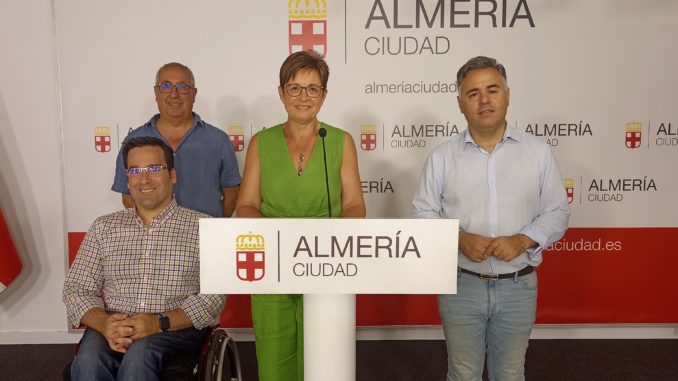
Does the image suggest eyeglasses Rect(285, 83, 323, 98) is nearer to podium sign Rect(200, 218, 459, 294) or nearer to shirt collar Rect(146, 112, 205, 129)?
podium sign Rect(200, 218, 459, 294)

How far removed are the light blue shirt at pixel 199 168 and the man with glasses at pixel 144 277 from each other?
1.96 feet

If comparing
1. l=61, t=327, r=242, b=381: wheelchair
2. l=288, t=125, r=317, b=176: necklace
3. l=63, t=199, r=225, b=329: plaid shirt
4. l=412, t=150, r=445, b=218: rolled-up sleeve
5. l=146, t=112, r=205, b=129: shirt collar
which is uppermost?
l=146, t=112, r=205, b=129: shirt collar

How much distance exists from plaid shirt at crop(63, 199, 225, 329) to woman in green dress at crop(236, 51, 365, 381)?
0.30 m

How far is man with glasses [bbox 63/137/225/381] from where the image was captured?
7.11 ft

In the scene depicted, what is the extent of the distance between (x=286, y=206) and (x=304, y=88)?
16.5 inches

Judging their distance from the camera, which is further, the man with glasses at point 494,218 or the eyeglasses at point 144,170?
the eyeglasses at point 144,170

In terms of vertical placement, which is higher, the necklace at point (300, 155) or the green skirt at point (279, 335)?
the necklace at point (300, 155)

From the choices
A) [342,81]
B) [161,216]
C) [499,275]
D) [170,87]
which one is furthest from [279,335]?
[342,81]

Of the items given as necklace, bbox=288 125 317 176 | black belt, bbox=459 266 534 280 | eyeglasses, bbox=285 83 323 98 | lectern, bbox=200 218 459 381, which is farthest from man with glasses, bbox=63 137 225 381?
black belt, bbox=459 266 534 280

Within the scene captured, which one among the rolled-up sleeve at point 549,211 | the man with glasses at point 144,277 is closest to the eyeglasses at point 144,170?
the man with glasses at point 144,277

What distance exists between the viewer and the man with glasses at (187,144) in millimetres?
2936

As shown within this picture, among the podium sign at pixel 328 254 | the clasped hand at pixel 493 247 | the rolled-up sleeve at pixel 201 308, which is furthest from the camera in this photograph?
the rolled-up sleeve at pixel 201 308

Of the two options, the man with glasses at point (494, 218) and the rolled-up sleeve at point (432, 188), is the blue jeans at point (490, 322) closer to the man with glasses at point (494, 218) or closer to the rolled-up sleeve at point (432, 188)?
the man with glasses at point (494, 218)

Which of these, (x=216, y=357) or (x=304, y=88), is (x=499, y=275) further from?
(x=216, y=357)
